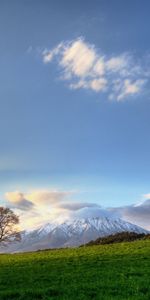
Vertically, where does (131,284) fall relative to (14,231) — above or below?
below

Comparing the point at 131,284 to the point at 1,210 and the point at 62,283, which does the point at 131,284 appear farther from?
the point at 1,210

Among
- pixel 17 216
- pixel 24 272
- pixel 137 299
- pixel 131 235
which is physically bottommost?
pixel 137 299

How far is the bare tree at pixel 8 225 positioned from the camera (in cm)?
9881

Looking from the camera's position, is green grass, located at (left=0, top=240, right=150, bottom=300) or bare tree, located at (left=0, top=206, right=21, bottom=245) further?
bare tree, located at (left=0, top=206, right=21, bottom=245)

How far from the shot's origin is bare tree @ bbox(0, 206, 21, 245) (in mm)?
98812

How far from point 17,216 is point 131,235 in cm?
3127

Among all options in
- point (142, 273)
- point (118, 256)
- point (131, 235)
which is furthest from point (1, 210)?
point (142, 273)

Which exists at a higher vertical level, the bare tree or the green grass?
the bare tree

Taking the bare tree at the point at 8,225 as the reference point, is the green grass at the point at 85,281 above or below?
below

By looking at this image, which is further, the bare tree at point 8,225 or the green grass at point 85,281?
the bare tree at point 8,225

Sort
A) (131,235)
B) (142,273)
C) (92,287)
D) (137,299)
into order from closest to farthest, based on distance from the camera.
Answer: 1. (137,299)
2. (92,287)
3. (142,273)
4. (131,235)

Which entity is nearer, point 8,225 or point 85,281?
point 85,281

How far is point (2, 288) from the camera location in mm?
27750

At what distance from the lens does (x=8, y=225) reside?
99.3 meters
